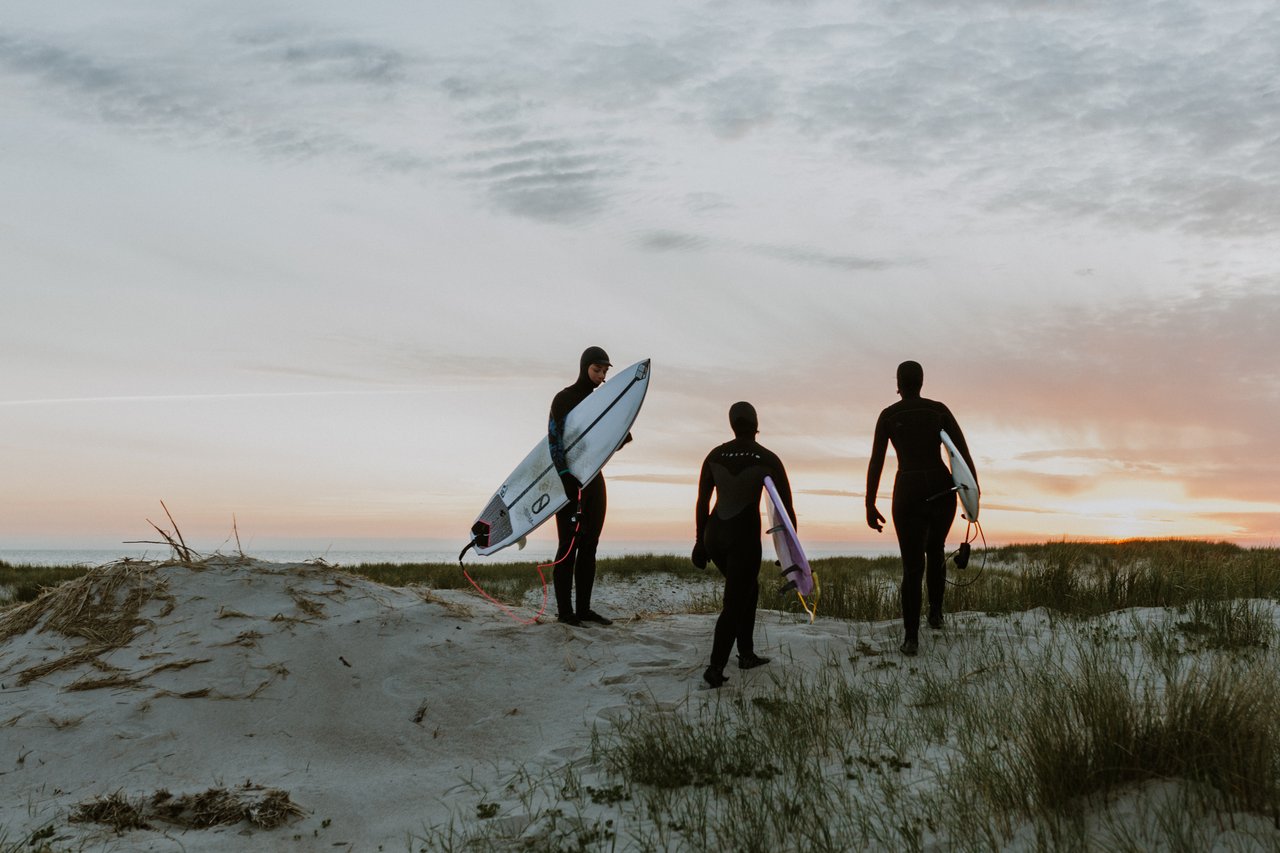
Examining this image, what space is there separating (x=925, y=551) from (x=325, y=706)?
4.99 meters

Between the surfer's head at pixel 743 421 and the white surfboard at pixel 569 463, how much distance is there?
56.7 inches

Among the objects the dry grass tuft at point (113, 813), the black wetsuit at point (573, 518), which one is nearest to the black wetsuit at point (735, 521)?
the black wetsuit at point (573, 518)

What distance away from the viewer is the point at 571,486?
24.7 ft

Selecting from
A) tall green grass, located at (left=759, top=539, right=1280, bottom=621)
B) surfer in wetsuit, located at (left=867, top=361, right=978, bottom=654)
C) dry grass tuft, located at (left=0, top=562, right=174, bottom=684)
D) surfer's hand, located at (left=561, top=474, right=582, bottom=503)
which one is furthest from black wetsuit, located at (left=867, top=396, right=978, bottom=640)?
dry grass tuft, located at (left=0, top=562, right=174, bottom=684)

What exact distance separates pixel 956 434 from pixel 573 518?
11.3 ft

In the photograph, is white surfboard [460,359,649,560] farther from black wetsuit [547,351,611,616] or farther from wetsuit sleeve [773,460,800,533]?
wetsuit sleeve [773,460,800,533]

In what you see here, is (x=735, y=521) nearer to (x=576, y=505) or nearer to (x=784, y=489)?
(x=784, y=489)

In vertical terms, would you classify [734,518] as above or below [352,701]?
above

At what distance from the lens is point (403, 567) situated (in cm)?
1961

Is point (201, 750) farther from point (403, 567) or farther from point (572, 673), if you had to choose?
point (403, 567)

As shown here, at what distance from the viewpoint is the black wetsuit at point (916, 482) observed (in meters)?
7.03

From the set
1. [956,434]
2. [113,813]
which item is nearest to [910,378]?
[956,434]

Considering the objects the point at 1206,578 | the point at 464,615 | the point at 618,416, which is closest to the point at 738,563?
the point at 618,416

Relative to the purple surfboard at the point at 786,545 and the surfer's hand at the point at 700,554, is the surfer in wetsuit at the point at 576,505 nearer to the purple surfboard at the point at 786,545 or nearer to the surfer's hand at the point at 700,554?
the surfer's hand at the point at 700,554
